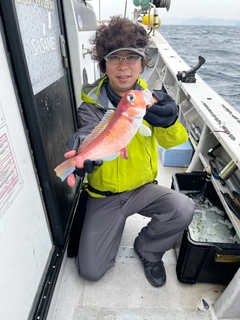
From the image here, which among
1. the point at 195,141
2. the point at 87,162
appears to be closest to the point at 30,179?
the point at 87,162

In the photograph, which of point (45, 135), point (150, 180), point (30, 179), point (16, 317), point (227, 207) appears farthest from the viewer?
point (150, 180)

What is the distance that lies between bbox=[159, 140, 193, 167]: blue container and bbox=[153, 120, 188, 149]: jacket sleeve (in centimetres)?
145

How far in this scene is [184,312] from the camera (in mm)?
1604

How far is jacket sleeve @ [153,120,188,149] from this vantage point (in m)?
1.49

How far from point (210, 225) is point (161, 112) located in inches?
46.8

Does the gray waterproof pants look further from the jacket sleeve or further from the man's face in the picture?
the man's face

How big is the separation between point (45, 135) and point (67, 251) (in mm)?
1046

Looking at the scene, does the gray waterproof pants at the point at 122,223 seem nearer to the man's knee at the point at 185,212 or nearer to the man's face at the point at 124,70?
the man's knee at the point at 185,212

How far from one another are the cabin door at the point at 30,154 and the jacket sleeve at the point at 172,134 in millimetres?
727

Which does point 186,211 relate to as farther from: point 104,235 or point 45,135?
point 45,135

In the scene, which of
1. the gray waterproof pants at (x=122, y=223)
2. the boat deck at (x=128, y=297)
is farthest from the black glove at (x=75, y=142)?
the boat deck at (x=128, y=297)

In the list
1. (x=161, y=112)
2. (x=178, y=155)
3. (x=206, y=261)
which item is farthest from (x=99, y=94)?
(x=178, y=155)

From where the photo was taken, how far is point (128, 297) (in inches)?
66.4

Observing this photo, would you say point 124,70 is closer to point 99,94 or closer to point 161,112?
point 99,94
